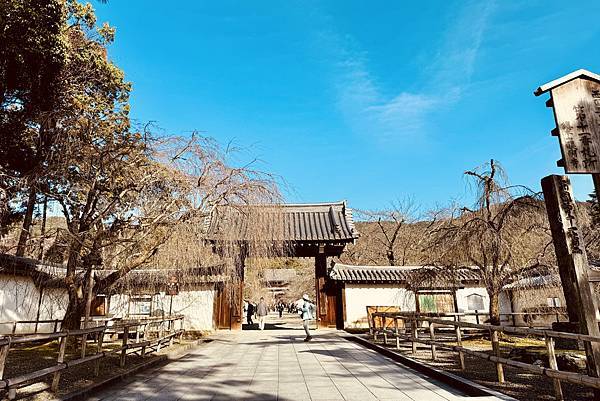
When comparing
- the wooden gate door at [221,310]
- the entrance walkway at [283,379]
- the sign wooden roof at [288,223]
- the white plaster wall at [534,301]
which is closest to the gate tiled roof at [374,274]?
the sign wooden roof at [288,223]

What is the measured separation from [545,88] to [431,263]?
809cm

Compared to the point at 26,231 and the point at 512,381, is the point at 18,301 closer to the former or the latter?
the point at 26,231

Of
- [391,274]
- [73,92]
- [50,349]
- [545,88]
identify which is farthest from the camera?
[391,274]

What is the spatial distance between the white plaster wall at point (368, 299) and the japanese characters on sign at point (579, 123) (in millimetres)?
13280

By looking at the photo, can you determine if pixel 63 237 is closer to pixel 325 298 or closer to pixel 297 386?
pixel 297 386

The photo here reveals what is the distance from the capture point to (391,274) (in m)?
17.9

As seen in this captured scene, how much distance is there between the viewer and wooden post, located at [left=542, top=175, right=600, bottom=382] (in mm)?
A: 4316

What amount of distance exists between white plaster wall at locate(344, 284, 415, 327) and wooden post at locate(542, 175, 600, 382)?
12.8 metres

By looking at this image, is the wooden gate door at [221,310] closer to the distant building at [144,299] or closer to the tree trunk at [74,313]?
the distant building at [144,299]

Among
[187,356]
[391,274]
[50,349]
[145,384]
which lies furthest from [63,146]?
[391,274]

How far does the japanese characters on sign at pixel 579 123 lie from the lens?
482 cm

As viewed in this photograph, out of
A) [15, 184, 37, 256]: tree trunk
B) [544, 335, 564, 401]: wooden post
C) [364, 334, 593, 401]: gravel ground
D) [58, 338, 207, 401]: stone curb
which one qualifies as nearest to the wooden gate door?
[58, 338, 207, 401]: stone curb

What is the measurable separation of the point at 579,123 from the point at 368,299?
44.9 ft

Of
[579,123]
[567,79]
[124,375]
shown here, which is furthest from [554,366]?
[124,375]
